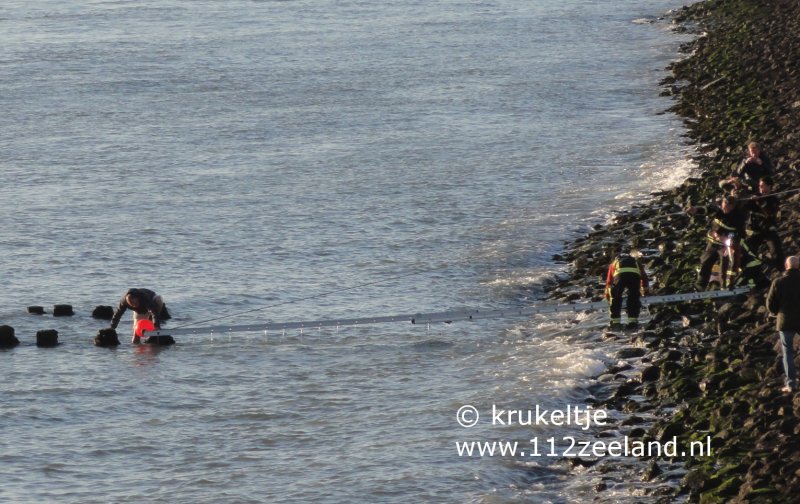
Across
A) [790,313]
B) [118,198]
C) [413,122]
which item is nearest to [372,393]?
[790,313]

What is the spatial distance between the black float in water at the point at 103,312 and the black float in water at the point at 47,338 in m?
1.63

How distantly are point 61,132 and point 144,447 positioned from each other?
89.3 ft

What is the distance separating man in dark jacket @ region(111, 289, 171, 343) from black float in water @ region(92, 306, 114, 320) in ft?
5.31

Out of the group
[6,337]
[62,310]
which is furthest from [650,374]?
[62,310]

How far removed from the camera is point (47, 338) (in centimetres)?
2534

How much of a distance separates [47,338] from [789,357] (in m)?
14.3

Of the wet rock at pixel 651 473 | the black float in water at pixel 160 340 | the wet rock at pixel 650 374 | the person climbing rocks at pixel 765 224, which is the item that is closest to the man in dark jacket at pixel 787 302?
the wet rock at pixel 651 473

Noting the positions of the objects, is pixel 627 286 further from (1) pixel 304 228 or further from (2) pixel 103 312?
(1) pixel 304 228

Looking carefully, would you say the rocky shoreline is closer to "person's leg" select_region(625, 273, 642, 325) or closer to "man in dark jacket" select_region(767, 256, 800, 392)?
"person's leg" select_region(625, 273, 642, 325)

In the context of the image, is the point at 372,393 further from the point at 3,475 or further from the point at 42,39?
the point at 42,39

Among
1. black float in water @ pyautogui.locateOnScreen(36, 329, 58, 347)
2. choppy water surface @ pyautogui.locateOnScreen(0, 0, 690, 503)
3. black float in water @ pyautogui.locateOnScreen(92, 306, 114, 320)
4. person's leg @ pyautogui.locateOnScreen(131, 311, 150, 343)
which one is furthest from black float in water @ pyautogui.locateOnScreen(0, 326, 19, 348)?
person's leg @ pyautogui.locateOnScreen(131, 311, 150, 343)

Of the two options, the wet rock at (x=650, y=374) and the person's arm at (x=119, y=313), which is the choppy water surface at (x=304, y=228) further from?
the wet rock at (x=650, y=374)

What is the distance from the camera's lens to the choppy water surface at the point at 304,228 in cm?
1980

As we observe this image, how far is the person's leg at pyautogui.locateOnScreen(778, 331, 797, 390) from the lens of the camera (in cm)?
1691
